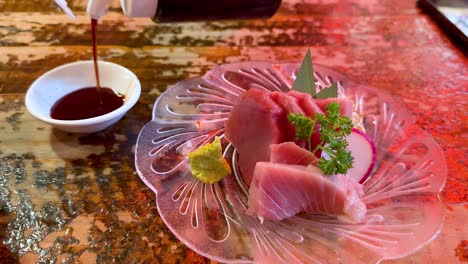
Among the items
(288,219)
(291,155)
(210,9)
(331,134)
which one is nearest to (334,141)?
(331,134)

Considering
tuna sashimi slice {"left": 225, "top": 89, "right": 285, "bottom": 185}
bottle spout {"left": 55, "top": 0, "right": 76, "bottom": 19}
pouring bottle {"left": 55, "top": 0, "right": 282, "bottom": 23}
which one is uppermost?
pouring bottle {"left": 55, "top": 0, "right": 282, "bottom": 23}

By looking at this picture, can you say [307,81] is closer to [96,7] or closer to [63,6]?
[96,7]

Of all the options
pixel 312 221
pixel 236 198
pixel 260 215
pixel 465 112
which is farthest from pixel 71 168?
pixel 465 112

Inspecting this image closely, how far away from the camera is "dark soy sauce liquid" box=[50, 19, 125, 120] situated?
1.77 m

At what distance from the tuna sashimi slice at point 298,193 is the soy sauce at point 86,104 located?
2.57 feet

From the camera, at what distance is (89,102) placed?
1847 mm

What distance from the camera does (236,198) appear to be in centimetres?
153

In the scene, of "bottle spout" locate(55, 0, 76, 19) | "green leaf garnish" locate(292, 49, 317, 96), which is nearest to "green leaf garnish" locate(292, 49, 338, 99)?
"green leaf garnish" locate(292, 49, 317, 96)

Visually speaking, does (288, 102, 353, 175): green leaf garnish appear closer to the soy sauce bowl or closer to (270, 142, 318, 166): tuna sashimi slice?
(270, 142, 318, 166): tuna sashimi slice

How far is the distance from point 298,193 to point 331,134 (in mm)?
226

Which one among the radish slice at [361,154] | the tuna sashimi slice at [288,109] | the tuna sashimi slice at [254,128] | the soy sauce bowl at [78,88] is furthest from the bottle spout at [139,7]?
the radish slice at [361,154]

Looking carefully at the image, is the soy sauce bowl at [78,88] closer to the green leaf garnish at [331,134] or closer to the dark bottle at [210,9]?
the dark bottle at [210,9]

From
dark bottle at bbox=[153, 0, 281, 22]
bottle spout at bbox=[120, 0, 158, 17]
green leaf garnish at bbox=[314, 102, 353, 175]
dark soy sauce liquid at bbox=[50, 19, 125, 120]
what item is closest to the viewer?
green leaf garnish at bbox=[314, 102, 353, 175]

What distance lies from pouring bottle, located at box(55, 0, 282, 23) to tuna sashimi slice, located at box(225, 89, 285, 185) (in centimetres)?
38
